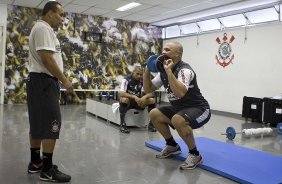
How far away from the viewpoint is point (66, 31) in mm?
8555

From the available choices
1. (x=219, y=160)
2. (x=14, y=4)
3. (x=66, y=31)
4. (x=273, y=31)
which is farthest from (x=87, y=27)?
(x=219, y=160)

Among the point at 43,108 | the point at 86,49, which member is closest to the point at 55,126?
the point at 43,108

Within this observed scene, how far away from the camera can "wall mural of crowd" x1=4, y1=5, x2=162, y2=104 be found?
795 cm

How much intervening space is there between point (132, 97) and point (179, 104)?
1.78 metres

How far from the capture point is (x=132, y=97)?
15.9 ft

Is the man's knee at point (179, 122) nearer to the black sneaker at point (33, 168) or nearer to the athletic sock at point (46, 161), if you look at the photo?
the athletic sock at point (46, 161)

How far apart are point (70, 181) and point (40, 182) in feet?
0.81

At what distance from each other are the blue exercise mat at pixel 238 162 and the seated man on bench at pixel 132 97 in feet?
3.58

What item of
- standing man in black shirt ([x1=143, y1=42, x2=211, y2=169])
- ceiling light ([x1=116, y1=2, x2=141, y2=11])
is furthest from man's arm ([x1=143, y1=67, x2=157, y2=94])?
ceiling light ([x1=116, y1=2, x2=141, y2=11])

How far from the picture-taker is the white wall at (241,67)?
648 centimetres

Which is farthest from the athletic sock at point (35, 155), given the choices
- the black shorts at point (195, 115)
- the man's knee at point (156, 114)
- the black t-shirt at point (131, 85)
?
the black t-shirt at point (131, 85)

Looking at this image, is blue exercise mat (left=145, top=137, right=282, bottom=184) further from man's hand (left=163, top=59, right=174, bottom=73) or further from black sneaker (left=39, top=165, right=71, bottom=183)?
black sneaker (left=39, top=165, right=71, bottom=183)

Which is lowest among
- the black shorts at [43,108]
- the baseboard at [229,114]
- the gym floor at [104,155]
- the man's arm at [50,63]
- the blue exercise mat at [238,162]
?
the baseboard at [229,114]

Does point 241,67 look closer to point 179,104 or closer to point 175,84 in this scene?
point 179,104
